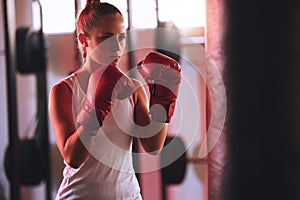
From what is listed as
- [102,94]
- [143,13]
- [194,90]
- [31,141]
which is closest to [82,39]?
[102,94]

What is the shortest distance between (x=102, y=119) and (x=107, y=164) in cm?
16

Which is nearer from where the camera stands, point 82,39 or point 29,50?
point 82,39

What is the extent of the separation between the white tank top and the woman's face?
0.10 metres

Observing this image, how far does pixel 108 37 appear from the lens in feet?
3.27

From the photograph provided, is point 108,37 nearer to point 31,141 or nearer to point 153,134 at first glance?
point 153,134

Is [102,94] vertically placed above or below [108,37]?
below

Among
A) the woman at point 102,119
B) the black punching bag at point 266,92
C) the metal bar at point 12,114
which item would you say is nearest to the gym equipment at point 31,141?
the metal bar at point 12,114

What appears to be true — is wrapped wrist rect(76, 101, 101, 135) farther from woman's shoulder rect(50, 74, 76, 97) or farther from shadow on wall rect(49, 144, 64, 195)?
shadow on wall rect(49, 144, 64, 195)

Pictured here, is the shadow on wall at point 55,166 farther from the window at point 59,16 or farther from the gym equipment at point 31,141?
the window at point 59,16

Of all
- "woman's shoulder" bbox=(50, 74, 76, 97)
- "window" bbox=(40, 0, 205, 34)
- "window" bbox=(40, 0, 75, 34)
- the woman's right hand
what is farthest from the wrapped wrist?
"window" bbox=(40, 0, 75, 34)

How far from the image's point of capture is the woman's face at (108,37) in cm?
100

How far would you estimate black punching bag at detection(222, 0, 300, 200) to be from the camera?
2.62 feet

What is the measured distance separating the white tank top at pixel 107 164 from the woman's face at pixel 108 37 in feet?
0.34

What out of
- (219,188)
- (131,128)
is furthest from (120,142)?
(219,188)
